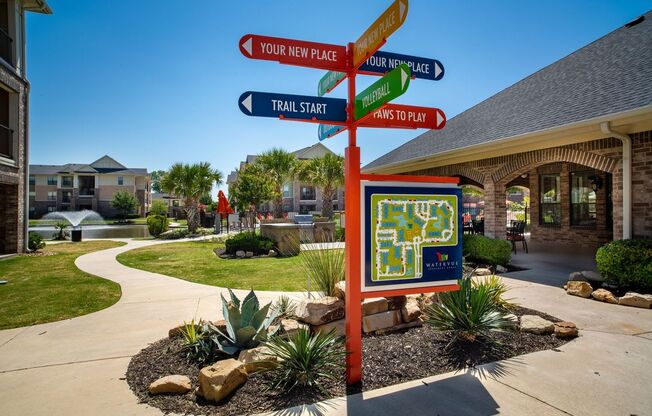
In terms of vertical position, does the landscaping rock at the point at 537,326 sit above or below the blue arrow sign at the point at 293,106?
below

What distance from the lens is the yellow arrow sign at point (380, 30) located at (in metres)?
3.08

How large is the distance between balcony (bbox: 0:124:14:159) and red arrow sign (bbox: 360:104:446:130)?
46.8 feet

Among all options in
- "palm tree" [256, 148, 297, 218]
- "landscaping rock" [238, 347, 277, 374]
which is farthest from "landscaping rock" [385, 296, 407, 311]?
"palm tree" [256, 148, 297, 218]

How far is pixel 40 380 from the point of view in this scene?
11.7 feet

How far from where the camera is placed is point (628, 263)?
6457 millimetres

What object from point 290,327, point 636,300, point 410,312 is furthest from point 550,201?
point 290,327

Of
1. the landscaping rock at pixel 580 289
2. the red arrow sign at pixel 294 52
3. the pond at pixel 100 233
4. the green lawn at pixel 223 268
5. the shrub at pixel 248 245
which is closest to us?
the red arrow sign at pixel 294 52

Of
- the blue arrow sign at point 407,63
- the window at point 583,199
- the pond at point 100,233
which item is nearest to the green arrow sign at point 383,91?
the blue arrow sign at point 407,63

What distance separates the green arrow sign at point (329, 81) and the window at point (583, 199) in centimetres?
1155

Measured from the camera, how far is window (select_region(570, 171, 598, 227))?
1223 cm

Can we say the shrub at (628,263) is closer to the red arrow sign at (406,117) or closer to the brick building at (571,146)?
the brick building at (571,146)

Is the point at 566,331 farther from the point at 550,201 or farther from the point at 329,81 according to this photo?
the point at 550,201

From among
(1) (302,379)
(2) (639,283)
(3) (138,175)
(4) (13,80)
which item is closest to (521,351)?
(1) (302,379)

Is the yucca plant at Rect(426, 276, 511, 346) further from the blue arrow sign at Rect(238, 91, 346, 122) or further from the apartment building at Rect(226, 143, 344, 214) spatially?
the apartment building at Rect(226, 143, 344, 214)
